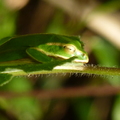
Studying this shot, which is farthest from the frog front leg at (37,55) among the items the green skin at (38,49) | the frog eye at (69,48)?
the frog eye at (69,48)

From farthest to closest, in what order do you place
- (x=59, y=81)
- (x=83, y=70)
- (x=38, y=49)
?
(x=59, y=81) < (x=38, y=49) < (x=83, y=70)

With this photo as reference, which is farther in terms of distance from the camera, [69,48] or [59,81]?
[59,81]

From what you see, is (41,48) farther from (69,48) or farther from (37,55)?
(37,55)

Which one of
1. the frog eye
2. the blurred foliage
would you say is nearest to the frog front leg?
the frog eye

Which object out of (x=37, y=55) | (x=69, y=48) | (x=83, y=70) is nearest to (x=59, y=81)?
(x=69, y=48)

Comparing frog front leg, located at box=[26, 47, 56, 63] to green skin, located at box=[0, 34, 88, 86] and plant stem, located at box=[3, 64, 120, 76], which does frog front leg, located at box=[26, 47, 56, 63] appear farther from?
plant stem, located at box=[3, 64, 120, 76]
